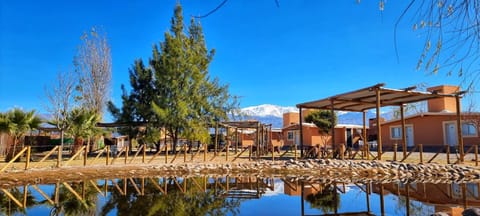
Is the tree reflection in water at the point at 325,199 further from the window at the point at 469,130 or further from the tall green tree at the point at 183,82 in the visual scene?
the window at the point at 469,130

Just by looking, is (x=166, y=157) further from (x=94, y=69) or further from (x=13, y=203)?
(x=94, y=69)

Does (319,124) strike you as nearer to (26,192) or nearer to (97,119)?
(97,119)

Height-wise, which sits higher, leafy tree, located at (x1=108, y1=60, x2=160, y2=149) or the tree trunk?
leafy tree, located at (x1=108, y1=60, x2=160, y2=149)

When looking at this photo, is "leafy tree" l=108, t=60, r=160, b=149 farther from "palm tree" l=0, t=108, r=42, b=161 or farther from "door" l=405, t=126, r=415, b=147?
"door" l=405, t=126, r=415, b=147

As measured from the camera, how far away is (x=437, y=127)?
2241 cm

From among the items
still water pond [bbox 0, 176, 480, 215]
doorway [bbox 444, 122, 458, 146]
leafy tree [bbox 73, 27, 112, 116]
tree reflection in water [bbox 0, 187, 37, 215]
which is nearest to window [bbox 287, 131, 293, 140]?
doorway [bbox 444, 122, 458, 146]

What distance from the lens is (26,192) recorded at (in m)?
8.35

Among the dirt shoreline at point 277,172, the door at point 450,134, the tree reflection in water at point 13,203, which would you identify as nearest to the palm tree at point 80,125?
the dirt shoreline at point 277,172

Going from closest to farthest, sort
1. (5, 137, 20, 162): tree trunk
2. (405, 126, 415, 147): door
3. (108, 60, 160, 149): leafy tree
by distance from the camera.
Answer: (5, 137, 20, 162): tree trunk
(108, 60, 160, 149): leafy tree
(405, 126, 415, 147): door

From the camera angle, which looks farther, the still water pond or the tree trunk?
the tree trunk

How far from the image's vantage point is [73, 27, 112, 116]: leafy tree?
947 inches

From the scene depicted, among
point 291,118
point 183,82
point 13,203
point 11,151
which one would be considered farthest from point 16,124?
point 291,118

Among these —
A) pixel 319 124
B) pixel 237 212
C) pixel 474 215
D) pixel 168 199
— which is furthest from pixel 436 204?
pixel 319 124

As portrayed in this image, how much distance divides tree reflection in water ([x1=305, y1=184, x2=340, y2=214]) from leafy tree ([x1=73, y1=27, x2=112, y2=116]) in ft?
63.8
